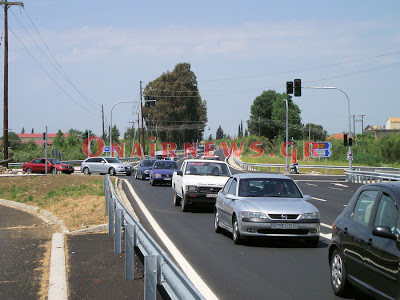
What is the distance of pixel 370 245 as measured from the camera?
5828mm

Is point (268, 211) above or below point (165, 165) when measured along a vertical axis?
below

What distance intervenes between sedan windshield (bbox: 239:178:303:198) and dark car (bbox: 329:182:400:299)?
185 inches

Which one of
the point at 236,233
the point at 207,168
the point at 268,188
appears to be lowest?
the point at 236,233

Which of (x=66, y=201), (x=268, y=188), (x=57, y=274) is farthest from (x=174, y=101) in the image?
(x=57, y=274)

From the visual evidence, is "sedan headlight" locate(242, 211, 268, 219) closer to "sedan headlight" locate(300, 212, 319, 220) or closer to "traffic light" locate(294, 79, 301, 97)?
"sedan headlight" locate(300, 212, 319, 220)

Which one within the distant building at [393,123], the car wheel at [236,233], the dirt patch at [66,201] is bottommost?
the dirt patch at [66,201]

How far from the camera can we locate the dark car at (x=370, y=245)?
17.4 feet

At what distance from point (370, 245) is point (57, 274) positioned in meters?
4.66

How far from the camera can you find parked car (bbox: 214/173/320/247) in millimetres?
10617

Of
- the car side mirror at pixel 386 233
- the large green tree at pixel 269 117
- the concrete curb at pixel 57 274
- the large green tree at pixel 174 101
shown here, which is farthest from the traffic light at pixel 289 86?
the large green tree at pixel 269 117

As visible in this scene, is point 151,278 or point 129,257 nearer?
point 151,278

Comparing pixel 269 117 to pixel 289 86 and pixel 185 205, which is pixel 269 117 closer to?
pixel 289 86

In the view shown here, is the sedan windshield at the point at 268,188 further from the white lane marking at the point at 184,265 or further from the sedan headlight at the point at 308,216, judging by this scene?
the white lane marking at the point at 184,265

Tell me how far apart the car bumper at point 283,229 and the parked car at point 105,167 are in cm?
3594
